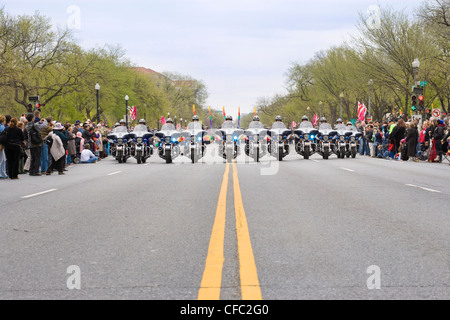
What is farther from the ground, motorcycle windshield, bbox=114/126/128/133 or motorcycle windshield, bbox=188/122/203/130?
motorcycle windshield, bbox=188/122/203/130

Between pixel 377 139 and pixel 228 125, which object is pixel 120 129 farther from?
pixel 377 139

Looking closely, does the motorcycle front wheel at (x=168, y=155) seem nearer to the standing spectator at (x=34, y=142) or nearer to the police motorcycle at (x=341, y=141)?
the standing spectator at (x=34, y=142)

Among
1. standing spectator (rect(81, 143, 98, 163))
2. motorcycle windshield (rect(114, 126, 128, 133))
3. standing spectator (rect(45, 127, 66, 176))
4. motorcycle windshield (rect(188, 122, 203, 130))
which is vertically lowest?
standing spectator (rect(81, 143, 98, 163))

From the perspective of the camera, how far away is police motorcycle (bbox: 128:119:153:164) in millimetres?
27438

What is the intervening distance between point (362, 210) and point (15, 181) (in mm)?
11116

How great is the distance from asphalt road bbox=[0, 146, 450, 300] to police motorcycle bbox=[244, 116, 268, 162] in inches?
584

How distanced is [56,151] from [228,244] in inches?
561

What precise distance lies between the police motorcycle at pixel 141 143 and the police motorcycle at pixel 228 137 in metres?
3.47

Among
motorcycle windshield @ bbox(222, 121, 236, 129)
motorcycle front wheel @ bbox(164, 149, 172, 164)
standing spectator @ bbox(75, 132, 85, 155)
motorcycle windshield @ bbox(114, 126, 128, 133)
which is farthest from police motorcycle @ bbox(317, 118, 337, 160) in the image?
standing spectator @ bbox(75, 132, 85, 155)
